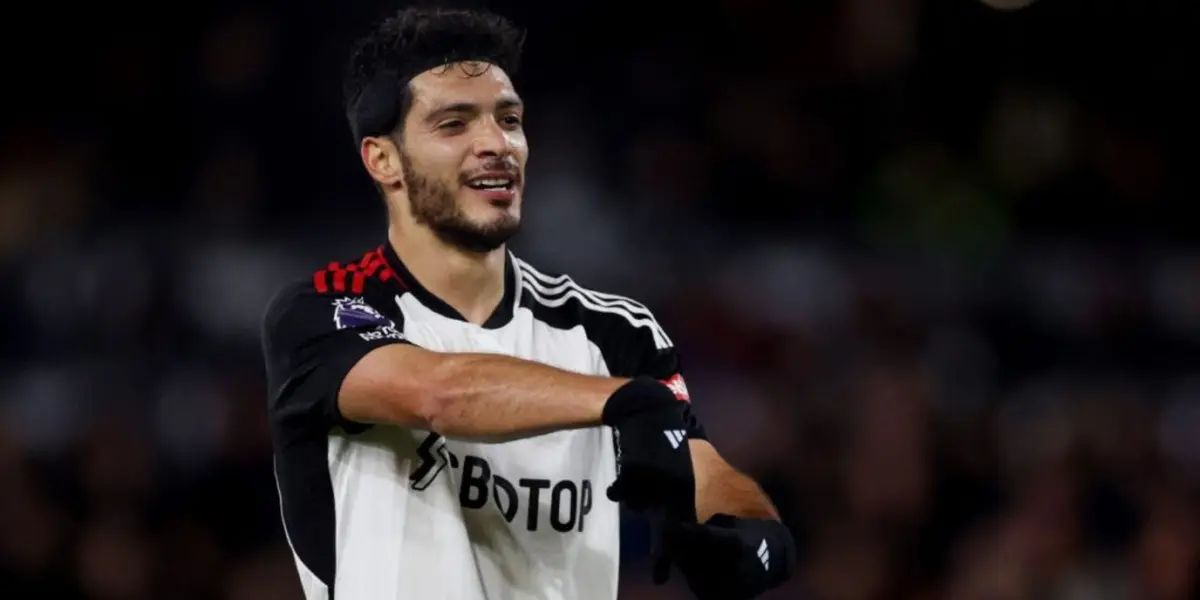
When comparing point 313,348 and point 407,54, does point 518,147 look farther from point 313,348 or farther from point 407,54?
point 313,348

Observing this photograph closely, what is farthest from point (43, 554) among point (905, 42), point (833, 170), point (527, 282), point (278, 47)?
point (905, 42)

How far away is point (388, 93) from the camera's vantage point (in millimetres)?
3854

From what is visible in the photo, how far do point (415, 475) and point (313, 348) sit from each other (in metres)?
0.36

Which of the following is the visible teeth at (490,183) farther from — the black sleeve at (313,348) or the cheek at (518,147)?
the black sleeve at (313,348)

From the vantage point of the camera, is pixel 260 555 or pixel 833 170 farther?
pixel 833 170

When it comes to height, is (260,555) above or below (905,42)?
below

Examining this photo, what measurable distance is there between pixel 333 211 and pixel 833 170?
2397 mm

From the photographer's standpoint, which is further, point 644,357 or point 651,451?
point 644,357

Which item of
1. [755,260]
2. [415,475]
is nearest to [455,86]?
[415,475]

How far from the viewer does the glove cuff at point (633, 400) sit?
3.03m

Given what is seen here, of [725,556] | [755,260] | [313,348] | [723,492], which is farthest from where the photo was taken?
[755,260]

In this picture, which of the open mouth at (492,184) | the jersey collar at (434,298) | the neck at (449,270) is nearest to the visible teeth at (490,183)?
the open mouth at (492,184)

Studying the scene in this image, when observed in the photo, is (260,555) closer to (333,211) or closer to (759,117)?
(333,211)

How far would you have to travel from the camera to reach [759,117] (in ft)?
26.5
